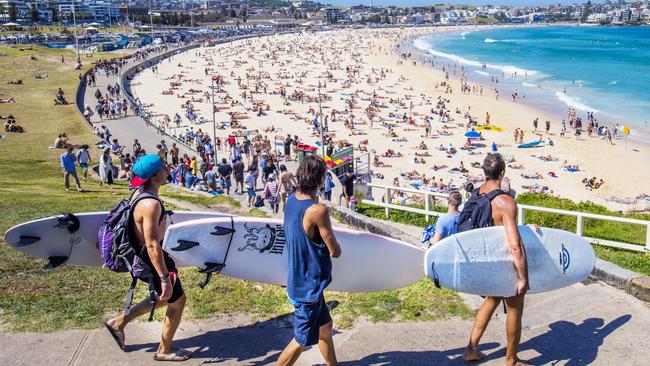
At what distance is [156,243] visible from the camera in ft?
13.4

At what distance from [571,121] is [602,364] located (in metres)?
31.4

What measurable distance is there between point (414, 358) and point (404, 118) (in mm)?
31024

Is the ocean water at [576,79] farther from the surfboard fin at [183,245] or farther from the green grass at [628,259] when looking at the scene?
the surfboard fin at [183,245]

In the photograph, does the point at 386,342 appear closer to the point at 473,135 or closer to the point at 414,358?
the point at 414,358

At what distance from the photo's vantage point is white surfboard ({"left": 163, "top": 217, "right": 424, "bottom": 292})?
196 inches

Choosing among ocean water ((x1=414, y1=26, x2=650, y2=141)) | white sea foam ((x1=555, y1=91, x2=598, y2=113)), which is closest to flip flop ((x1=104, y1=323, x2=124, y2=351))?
ocean water ((x1=414, y1=26, x2=650, y2=141))

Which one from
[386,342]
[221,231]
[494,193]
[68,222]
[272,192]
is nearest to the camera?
[494,193]

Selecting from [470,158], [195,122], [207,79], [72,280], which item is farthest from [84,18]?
[72,280]

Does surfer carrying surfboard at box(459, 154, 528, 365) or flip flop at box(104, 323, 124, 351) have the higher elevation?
surfer carrying surfboard at box(459, 154, 528, 365)

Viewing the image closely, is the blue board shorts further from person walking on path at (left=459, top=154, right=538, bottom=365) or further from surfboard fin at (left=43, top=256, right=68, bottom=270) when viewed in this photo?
surfboard fin at (left=43, top=256, right=68, bottom=270)

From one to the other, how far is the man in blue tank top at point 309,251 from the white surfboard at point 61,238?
84.2 inches

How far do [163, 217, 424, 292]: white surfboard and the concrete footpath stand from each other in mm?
387

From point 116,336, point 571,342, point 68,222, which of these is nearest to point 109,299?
point 68,222

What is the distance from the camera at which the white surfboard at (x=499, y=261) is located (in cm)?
427
